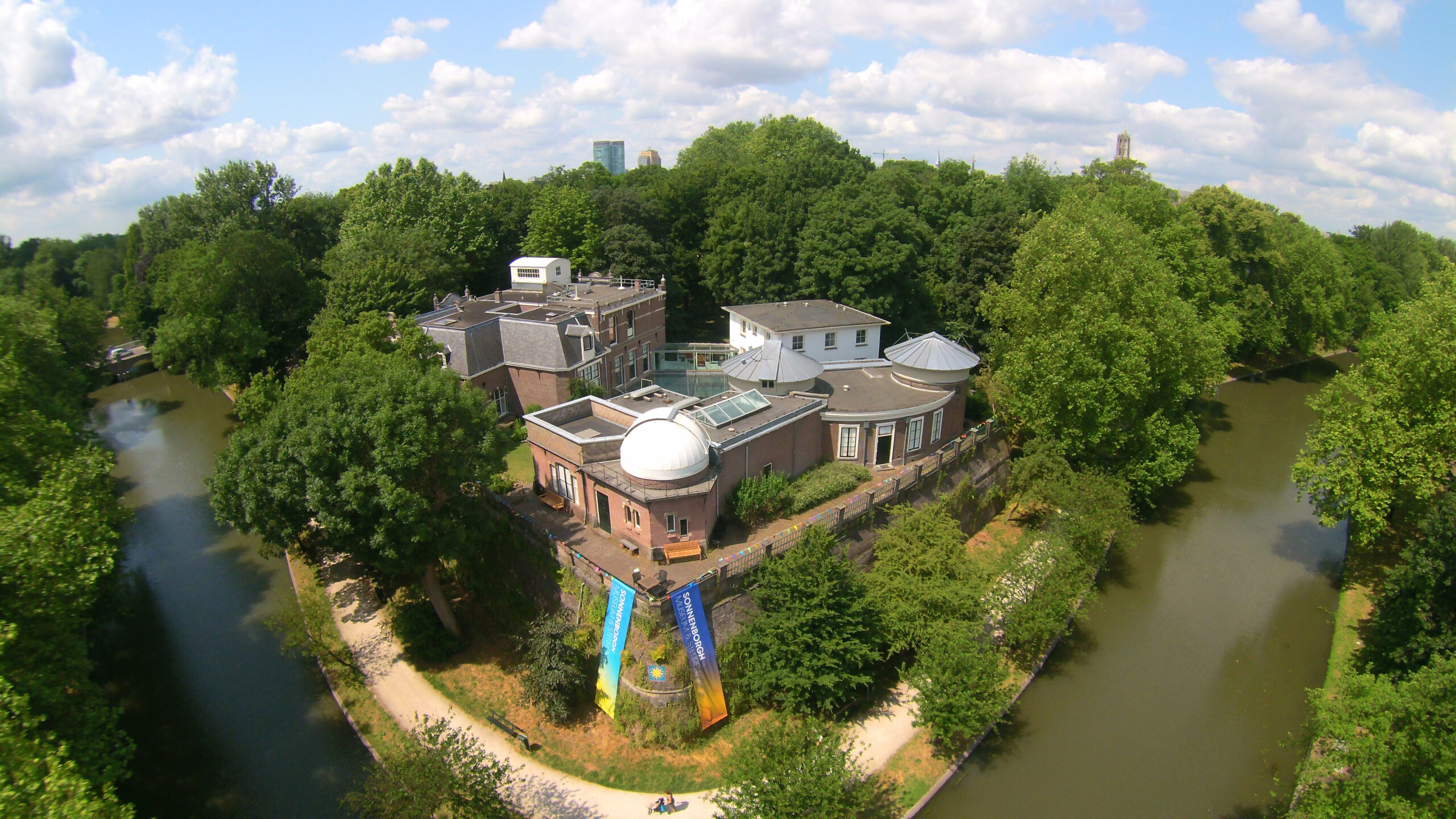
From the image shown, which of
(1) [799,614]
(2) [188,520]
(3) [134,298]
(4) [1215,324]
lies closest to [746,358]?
(1) [799,614]

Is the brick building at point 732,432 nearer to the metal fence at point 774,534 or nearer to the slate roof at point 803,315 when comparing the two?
the metal fence at point 774,534

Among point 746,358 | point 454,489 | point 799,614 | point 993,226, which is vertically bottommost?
point 799,614

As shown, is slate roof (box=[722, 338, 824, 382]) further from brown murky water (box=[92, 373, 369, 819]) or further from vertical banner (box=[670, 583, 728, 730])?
brown murky water (box=[92, 373, 369, 819])

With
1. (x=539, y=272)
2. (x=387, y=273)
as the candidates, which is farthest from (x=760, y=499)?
(x=387, y=273)

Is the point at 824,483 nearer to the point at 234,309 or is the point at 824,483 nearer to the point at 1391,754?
the point at 1391,754

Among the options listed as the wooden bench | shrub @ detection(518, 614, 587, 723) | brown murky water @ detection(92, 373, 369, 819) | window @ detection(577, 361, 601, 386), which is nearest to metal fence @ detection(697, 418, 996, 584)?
the wooden bench

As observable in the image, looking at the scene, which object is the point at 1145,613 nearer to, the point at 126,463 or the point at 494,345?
the point at 494,345
